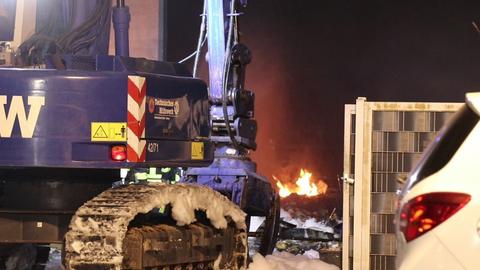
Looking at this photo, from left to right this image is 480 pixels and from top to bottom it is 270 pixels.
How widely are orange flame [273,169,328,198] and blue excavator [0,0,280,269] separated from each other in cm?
1382

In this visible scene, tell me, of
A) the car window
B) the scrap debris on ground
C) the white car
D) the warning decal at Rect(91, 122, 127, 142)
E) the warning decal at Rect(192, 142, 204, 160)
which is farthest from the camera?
the scrap debris on ground

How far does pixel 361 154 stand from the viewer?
32.0 ft

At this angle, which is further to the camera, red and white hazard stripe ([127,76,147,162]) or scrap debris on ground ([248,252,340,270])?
scrap debris on ground ([248,252,340,270])

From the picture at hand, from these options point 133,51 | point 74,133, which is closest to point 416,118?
point 74,133

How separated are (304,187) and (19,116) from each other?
16.4 m

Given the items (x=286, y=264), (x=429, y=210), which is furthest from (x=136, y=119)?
(x=286, y=264)

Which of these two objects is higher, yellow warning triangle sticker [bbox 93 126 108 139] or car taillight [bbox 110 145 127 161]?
yellow warning triangle sticker [bbox 93 126 108 139]

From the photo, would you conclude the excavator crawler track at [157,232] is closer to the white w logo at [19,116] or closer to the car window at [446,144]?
the white w logo at [19,116]

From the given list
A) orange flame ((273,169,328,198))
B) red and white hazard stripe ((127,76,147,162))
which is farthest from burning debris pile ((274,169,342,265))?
red and white hazard stripe ((127,76,147,162))

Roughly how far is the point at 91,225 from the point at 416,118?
12.2ft

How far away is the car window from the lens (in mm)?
4516

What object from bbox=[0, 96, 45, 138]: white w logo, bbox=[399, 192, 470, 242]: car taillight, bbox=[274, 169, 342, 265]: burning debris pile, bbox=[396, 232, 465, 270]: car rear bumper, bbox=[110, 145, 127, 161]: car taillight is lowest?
bbox=[274, 169, 342, 265]: burning debris pile

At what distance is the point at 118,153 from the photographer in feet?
25.0

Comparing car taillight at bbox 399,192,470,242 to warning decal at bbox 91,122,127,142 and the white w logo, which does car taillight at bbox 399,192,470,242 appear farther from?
the white w logo
